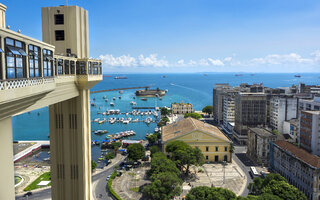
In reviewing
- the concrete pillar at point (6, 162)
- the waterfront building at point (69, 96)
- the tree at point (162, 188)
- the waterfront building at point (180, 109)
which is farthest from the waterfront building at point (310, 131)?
the waterfront building at point (180, 109)

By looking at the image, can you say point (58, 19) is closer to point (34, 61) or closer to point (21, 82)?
point (34, 61)

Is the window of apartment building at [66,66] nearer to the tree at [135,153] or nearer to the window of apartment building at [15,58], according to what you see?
the window of apartment building at [15,58]

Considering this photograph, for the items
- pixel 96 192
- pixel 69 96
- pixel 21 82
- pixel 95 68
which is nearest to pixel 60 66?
pixel 69 96

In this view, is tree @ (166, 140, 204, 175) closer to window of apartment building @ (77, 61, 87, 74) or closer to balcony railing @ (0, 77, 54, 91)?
window of apartment building @ (77, 61, 87, 74)

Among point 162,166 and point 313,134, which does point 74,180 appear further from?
point 313,134

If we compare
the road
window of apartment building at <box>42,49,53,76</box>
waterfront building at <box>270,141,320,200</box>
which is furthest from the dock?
waterfront building at <box>270,141,320,200</box>

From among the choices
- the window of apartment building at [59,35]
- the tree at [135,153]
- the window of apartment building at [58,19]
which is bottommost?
the tree at [135,153]
